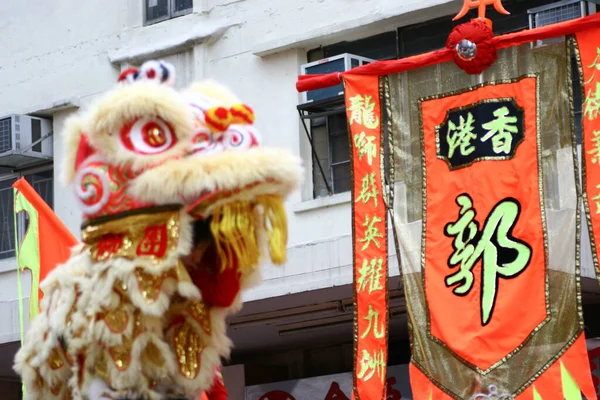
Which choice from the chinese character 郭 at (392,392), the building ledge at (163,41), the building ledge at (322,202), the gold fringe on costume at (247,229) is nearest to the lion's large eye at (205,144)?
the gold fringe on costume at (247,229)

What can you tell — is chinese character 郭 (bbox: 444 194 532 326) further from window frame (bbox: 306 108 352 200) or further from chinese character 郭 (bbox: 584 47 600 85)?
window frame (bbox: 306 108 352 200)

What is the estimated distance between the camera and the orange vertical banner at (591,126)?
22.4 ft

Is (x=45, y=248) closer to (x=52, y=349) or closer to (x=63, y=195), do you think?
(x=52, y=349)

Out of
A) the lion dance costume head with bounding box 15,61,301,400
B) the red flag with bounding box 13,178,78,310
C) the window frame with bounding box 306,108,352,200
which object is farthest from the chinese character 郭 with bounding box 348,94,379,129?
the lion dance costume head with bounding box 15,61,301,400

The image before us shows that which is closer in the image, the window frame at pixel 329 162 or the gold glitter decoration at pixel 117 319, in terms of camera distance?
the gold glitter decoration at pixel 117 319

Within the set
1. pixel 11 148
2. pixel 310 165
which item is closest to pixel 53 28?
pixel 11 148

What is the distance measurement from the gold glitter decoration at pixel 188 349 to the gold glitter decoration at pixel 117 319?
18 centimetres

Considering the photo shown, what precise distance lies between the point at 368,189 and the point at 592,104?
1391 millimetres

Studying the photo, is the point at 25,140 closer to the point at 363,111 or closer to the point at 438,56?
the point at 363,111

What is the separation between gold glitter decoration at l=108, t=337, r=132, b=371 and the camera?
3799 millimetres

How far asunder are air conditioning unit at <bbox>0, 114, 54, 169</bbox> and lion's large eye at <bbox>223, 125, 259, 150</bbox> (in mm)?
7457

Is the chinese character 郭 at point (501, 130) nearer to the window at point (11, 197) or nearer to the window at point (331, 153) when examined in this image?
the window at point (331, 153)

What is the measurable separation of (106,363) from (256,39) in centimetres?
657

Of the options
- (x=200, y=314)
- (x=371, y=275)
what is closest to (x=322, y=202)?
(x=371, y=275)
